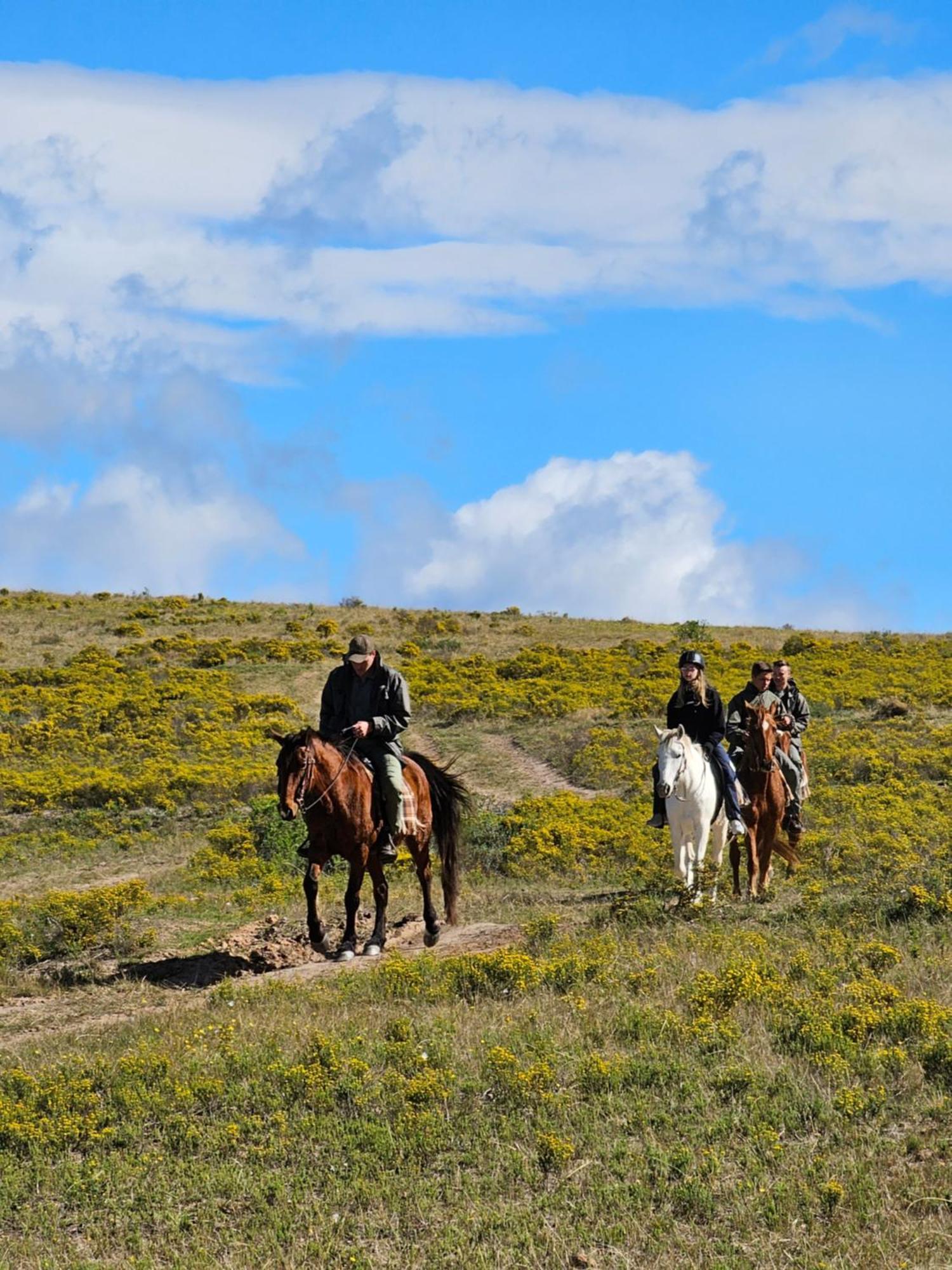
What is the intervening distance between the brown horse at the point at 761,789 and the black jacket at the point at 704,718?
48 cm

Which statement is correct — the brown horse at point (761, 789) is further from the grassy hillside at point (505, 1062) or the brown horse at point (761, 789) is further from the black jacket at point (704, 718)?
the grassy hillside at point (505, 1062)

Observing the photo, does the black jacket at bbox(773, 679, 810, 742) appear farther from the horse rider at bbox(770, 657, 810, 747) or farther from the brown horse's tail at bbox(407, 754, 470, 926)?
the brown horse's tail at bbox(407, 754, 470, 926)

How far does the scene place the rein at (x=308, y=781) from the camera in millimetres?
12586

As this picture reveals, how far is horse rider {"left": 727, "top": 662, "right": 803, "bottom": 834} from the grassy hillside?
2.70 ft

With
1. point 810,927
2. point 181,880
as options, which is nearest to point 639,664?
point 181,880

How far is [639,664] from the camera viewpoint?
41344 mm

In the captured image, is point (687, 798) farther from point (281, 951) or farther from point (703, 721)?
point (281, 951)

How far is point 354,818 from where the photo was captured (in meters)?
13.3

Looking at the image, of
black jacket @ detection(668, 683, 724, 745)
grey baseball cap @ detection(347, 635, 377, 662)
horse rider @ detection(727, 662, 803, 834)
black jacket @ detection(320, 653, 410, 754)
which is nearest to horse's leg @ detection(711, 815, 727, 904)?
horse rider @ detection(727, 662, 803, 834)

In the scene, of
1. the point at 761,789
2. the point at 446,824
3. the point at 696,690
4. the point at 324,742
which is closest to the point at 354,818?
the point at 324,742

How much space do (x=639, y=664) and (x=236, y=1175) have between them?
33.8 metres

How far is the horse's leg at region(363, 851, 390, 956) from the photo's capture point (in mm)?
13562

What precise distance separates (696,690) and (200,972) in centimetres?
592

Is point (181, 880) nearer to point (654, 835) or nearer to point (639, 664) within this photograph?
point (654, 835)
